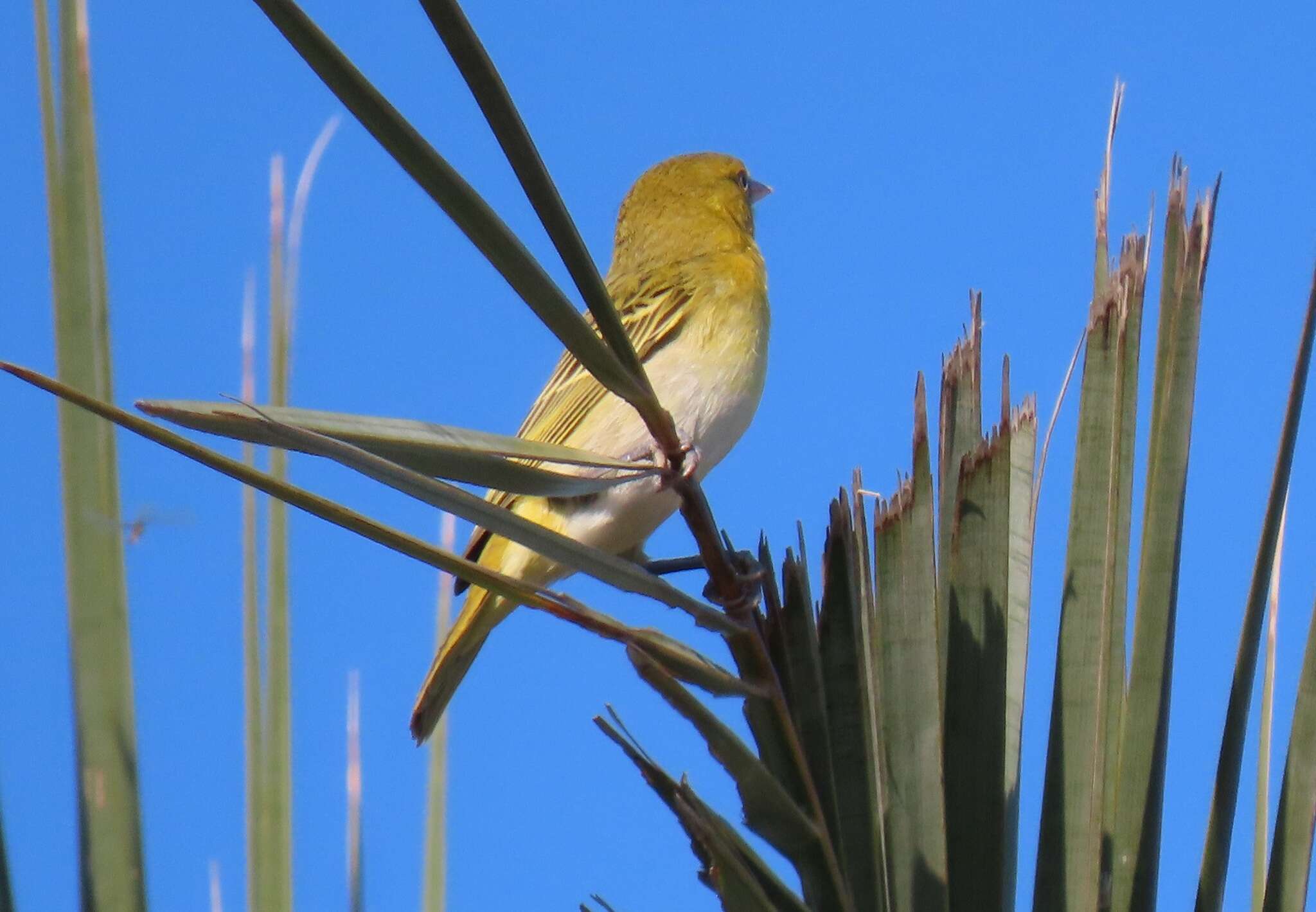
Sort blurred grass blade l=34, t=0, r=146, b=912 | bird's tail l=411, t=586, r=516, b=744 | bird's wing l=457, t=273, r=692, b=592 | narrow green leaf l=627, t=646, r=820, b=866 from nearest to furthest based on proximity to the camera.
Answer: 1. narrow green leaf l=627, t=646, r=820, b=866
2. blurred grass blade l=34, t=0, r=146, b=912
3. bird's tail l=411, t=586, r=516, b=744
4. bird's wing l=457, t=273, r=692, b=592

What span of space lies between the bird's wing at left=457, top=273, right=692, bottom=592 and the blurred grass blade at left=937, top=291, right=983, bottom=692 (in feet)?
5.94

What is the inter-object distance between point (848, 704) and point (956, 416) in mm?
373

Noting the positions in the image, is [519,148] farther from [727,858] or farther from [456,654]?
[456,654]

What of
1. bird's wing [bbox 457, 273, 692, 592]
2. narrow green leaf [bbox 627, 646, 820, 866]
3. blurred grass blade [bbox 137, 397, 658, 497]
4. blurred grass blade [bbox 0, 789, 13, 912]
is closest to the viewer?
blurred grass blade [bbox 137, 397, 658, 497]

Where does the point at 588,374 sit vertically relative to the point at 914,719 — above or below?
above

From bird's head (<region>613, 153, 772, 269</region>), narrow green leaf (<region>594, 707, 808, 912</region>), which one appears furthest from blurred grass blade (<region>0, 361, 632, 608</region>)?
bird's head (<region>613, 153, 772, 269</region>)

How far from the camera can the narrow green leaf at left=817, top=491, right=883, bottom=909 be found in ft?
4.66

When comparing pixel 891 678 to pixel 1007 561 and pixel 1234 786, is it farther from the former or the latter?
pixel 1234 786

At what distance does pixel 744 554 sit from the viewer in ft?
7.48

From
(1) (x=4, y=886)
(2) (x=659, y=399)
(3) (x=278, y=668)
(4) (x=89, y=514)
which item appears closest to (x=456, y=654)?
(2) (x=659, y=399)

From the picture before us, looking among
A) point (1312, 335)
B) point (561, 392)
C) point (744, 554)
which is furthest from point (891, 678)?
point (561, 392)

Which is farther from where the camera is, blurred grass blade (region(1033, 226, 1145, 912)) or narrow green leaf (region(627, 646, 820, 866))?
blurred grass blade (region(1033, 226, 1145, 912))

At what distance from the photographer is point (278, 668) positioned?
215cm

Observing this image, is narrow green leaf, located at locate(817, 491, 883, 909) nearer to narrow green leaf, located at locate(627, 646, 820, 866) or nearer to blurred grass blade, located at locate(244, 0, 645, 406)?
narrow green leaf, located at locate(627, 646, 820, 866)
